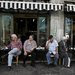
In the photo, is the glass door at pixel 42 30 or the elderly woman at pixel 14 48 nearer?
the elderly woman at pixel 14 48

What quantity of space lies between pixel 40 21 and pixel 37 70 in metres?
3.27

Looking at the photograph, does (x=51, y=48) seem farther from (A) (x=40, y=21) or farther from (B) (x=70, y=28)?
(B) (x=70, y=28)

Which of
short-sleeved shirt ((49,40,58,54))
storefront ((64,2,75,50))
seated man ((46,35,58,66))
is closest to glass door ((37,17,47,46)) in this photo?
storefront ((64,2,75,50))

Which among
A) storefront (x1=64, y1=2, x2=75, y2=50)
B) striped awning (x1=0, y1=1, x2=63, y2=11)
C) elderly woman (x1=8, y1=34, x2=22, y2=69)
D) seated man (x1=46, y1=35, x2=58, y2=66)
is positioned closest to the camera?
elderly woman (x1=8, y1=34, x2=22, y2=69)

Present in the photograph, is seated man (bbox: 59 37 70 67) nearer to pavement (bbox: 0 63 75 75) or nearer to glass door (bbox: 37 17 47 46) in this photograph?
pavement (bbox: 0 63 75 75)

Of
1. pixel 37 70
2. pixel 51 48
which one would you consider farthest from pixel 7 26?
pixel 37 70

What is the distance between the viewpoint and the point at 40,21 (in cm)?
1460

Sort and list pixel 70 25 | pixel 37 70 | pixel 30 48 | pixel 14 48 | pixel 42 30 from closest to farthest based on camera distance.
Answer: pixel 37 70 → pixel 14 48 → pixel 30 48 → pixel 42 30 → pixel 70 25

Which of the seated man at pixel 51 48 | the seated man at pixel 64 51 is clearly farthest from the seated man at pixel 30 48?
the seated man at pixel 64 51

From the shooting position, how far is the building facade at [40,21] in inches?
554

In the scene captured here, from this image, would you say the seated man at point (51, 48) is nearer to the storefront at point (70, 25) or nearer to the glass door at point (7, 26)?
the storefront at point (70, 25)

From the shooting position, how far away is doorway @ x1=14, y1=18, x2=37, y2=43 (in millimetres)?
14570

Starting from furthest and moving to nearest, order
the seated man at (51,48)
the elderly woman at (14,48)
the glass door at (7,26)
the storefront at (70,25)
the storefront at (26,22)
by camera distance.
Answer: the storefront at (70,25), the glass door at (7,26), the storefront at (26,22), the seated man at (51,48), the elderly woman at (14,48)

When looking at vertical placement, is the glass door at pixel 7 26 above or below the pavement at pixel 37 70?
above
